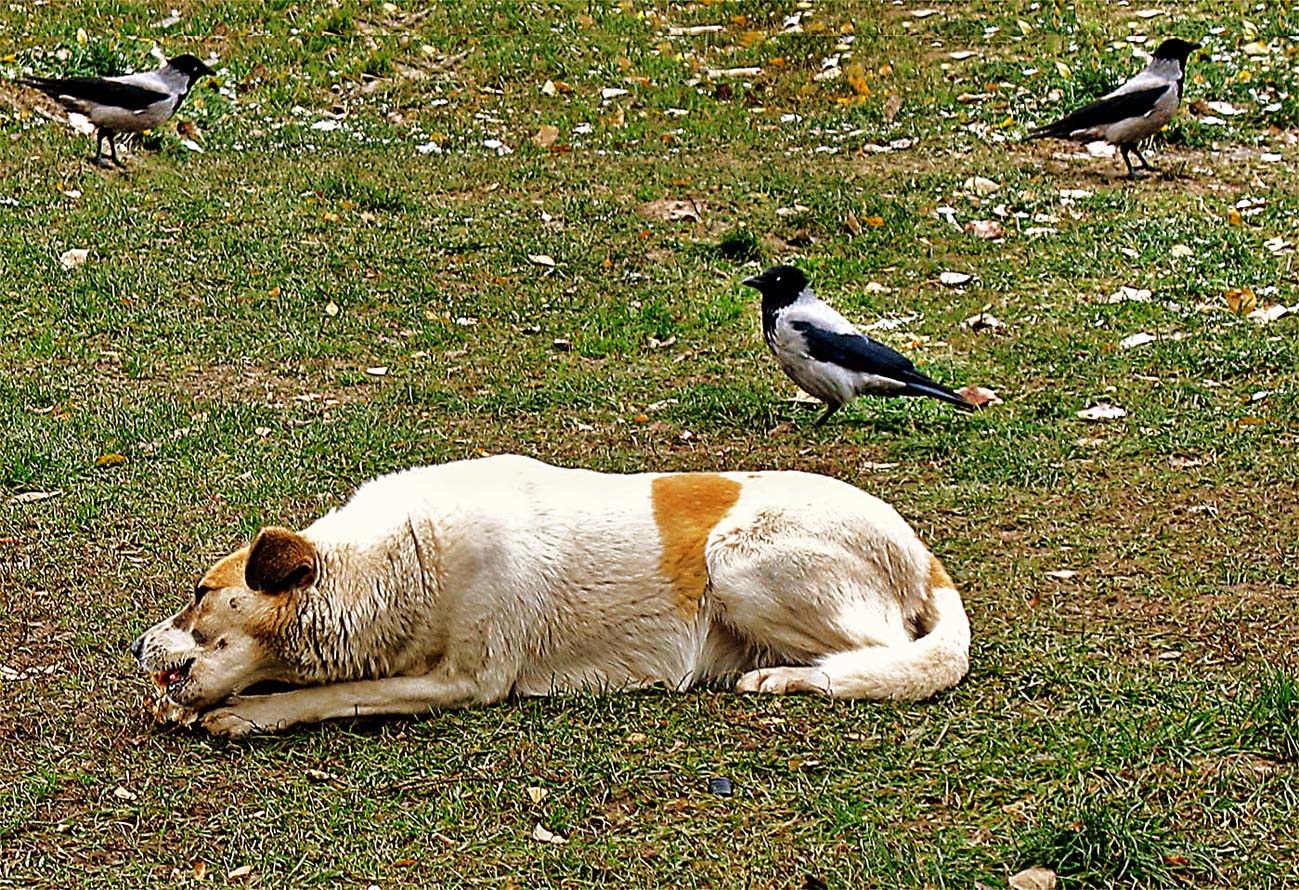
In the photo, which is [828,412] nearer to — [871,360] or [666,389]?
[871,360]

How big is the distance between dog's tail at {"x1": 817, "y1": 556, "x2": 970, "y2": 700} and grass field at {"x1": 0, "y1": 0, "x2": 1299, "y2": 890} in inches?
2.9

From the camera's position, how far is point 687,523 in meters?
4.46

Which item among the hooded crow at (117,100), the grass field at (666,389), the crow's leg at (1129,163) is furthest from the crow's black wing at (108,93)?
the crow's leg at (1129,163)

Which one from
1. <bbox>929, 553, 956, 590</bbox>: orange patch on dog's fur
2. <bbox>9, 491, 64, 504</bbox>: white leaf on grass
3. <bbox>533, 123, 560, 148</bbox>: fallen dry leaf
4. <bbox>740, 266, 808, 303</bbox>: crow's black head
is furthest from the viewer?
<bbox>533, 123, 560, 148</bbox>: fallen dry leaf

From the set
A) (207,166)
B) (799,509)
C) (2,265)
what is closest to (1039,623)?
(799,509)

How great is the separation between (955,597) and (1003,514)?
146cm

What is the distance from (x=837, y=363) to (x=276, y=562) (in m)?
3.69

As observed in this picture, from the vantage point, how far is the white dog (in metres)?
4.14

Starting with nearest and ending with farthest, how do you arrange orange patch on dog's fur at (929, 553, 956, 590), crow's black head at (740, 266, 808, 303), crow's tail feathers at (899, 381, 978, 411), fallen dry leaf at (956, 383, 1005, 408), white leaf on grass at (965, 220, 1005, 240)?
orange patch on dog's fur at (929, 553, 956, 590), crow's tail feathers at (899, 381, 978, 411), fallen dry leaf at (956, 383, 1005, 408), crow's black head at (740, 266, 808, 303), white leaf on grass at (965, 220, 1005, 240)

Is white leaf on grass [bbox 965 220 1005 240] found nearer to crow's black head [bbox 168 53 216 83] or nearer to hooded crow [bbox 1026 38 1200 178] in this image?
hooded crow [bbox 1026 38 1200 178]

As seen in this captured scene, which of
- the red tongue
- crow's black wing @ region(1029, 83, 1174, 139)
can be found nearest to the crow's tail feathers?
the red tongue

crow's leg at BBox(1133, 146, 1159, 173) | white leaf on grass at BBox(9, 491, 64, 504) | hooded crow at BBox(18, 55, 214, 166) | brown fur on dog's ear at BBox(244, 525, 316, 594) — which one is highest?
brown fur on dog's ear at BBox(244, 525, 316, 594)

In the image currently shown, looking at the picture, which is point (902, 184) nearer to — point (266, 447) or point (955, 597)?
point (266, 447)

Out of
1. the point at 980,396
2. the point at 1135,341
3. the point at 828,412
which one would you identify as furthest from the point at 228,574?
the point at 1135,341
